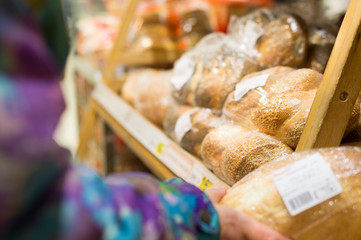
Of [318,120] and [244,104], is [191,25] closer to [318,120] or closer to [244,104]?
[244,104]

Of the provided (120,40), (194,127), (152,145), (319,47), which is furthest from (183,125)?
(120,40)

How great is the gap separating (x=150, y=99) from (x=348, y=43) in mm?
859

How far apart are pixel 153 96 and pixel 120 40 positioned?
1.55 ft

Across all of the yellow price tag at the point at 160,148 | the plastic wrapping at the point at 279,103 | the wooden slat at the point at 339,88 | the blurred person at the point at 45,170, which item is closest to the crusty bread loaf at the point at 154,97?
the yellow price tag at the point at 160,148

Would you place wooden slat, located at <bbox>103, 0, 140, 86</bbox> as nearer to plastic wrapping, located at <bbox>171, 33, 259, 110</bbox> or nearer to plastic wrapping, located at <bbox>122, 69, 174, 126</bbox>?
plastic wrapping, located at <bbox>122, 69, 174, 126</bbox>

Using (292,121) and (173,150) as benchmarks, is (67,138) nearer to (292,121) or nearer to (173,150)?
(173,150)

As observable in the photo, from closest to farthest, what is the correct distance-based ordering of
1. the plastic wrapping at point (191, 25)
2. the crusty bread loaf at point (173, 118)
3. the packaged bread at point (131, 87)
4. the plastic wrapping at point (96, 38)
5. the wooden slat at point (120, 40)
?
the crusty bread loaf at point (173, 118) < the packaged bread at point (131, 87) < the wooden slat at point (120, 40) < the plastic wrapping at point (191, 25) < the plastic wrapping at point (96, 38)

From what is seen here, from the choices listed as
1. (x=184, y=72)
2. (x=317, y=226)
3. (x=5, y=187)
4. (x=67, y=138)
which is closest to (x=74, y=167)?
(x=5, y=187)

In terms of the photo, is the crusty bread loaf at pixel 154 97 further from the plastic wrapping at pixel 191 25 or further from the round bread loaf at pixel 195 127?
the plastic wrapping at pixel 191 25

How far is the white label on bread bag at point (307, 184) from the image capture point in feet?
1.81

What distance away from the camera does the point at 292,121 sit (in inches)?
29.2

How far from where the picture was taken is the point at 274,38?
1034mm

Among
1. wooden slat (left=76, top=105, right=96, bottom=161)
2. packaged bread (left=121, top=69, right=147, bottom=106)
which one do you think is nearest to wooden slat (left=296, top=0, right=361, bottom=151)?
packaged bread (left=121, top=69, right=147, bottom=106)

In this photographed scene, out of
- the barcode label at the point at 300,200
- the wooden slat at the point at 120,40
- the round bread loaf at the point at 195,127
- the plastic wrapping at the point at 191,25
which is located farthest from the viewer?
the plastic wrapping at the point at 191,25
